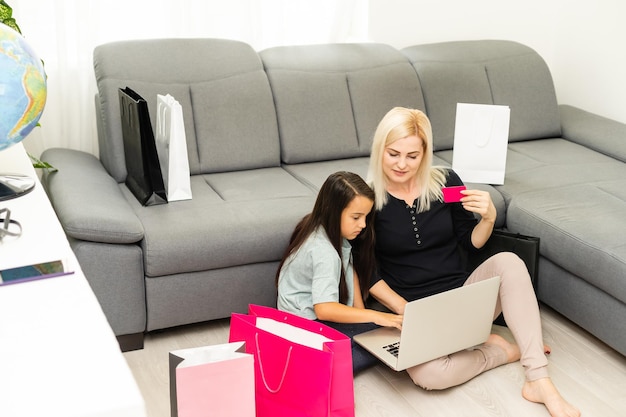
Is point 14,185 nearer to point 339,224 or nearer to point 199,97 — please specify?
point 339,224

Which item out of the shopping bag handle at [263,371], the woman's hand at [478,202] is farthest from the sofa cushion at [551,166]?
the shopping bag handle at [263,371]

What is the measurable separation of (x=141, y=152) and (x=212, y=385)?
1.14 meters

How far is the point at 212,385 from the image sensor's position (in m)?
1.77

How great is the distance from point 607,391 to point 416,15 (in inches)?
83.8

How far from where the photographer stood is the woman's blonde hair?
2490mm

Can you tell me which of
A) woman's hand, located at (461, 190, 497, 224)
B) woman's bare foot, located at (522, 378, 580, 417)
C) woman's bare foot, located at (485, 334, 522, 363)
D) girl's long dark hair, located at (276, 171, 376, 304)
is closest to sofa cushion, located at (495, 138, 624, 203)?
woman's hand, located at (461, 190, 497, 224)

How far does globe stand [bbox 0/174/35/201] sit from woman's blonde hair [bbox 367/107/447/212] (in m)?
1.12

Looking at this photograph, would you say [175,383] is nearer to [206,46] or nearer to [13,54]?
[13,54]

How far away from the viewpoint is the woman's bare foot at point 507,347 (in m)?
2.56

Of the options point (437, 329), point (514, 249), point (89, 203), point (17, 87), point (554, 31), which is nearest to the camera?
point (17, 87)

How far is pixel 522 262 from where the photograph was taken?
2.51 metres

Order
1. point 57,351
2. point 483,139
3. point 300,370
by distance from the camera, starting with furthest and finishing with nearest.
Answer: point 483,139 → point 300,370 → point 57,351

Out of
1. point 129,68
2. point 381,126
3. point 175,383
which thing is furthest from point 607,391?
point 129,68

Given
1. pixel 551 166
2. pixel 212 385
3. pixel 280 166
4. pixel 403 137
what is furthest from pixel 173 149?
pixel 551 166
